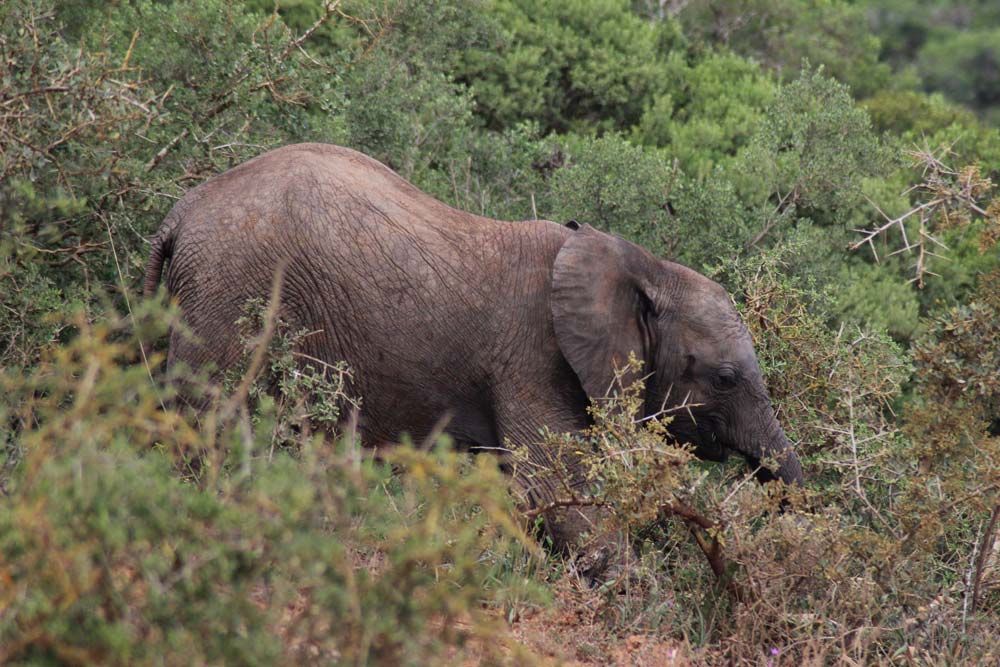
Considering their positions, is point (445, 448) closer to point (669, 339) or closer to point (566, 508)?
point (566, 508)

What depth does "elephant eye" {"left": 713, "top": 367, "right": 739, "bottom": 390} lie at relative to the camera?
6742 millimetres

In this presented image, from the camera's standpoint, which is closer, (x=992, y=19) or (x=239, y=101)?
(x=239, y=101)

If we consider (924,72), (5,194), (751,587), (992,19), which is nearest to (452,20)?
(5,194)

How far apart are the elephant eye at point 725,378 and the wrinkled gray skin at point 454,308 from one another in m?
0.01

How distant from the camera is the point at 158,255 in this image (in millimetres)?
6480

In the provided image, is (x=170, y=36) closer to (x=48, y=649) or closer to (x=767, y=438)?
(x=767, y=438)

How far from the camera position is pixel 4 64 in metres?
6.33

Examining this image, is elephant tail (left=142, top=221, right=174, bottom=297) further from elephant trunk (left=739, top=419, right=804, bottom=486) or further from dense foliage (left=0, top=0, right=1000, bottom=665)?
elephant trunk (left=739, top=419, right=804, bottom=486)

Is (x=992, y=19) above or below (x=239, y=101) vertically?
below

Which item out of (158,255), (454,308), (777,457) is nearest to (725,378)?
(777,457)

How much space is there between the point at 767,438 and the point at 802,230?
2740mm

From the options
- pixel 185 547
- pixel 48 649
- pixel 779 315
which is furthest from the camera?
pixel 779 315

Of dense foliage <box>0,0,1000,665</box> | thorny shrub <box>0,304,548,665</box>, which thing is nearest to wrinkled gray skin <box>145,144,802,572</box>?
dense foliage <box>0,0,1000,665</box>

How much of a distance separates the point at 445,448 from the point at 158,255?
3329 millimetres
